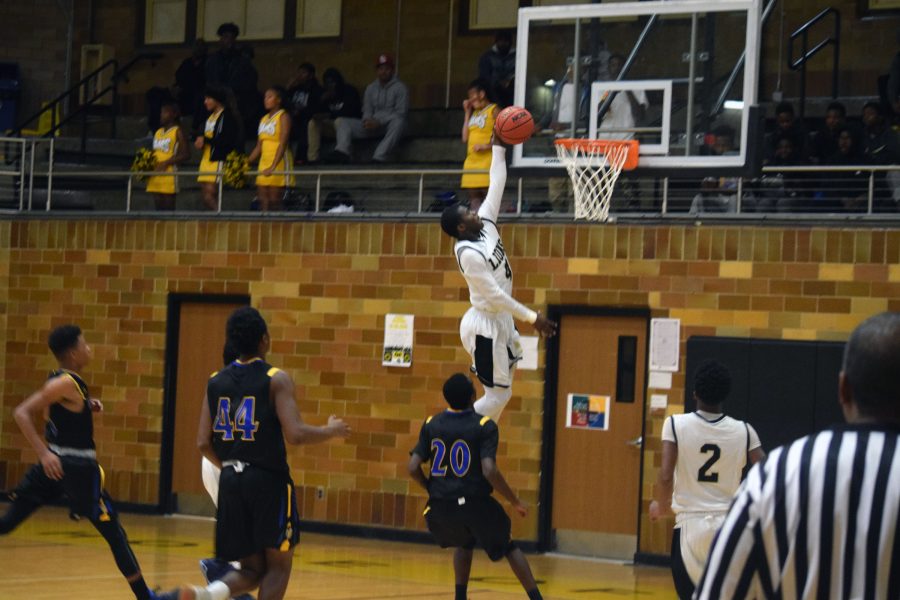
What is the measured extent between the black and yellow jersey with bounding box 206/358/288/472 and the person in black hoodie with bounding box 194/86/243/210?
9201 millimetres

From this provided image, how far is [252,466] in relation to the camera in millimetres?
7387

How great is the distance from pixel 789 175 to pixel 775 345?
1.98 m

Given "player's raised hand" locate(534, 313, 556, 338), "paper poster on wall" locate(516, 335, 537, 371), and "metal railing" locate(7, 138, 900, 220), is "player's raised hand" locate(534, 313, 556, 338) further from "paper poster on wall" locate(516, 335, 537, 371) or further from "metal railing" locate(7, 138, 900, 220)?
"paper poster on wall" locate(516, 335, 537, 371)

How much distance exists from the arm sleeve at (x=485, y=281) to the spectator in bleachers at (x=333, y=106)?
335 inches

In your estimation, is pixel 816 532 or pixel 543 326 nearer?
pixel 816 532

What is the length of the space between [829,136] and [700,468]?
7063mm

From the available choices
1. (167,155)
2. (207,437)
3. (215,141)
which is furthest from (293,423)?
(167,155)

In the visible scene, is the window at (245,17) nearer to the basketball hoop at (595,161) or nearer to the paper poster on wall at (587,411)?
the paper poster on wall at (587,411)

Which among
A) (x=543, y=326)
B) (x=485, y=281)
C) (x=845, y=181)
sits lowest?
(x=543, y=326)

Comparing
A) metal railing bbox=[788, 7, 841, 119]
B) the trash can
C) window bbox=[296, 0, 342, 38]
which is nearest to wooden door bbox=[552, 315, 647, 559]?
metal railing bbox=[788, 7, 841, 119]

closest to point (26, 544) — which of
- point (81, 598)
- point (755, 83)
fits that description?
point (81, 598)

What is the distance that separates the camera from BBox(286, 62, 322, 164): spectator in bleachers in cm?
1770

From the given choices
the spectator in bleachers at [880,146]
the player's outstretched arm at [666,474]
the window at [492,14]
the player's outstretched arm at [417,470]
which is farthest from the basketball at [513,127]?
the window at [492,14]

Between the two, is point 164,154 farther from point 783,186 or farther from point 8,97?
point 783,186
